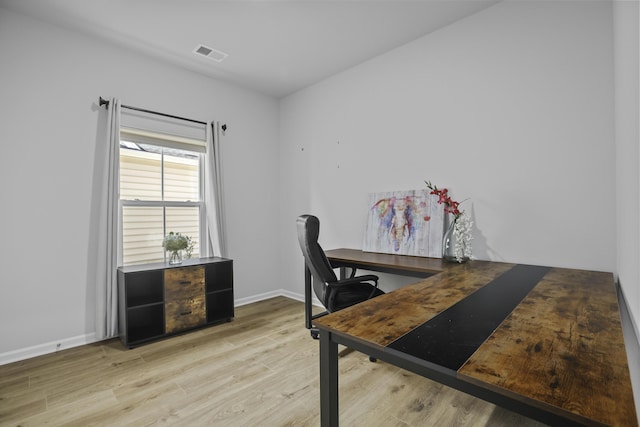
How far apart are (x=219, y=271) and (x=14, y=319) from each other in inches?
65.4

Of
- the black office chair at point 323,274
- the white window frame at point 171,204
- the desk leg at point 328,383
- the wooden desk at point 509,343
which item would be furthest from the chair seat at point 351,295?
the white window frame at point 171,204

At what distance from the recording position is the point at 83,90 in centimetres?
284

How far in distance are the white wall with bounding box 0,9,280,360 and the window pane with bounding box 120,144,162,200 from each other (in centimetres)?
26

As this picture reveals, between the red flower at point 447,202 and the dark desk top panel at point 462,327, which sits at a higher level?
the red flower at point 447,202

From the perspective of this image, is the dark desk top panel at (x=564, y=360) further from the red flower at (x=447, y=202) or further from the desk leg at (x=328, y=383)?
the red flower at (x=447, y=202)

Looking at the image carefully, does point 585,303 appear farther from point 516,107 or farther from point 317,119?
point 317,119

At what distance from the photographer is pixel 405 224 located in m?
2.94

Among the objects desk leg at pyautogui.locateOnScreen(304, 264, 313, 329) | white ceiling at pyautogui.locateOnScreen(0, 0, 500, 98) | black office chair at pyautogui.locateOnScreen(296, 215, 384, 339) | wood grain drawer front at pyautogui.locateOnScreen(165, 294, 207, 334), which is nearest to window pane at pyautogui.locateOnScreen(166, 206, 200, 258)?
wood grain drawer front at pyautogui.locateOnScreen(165, 294, 207, 334)

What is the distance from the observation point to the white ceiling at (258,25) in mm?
2445

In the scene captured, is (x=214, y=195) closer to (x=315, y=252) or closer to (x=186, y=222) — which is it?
(x=186, y=222)

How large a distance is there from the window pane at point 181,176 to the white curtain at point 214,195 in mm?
153

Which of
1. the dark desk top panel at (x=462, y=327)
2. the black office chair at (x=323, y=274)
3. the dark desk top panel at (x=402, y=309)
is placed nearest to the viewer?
the dark desk top panel at (x=462, y=327)

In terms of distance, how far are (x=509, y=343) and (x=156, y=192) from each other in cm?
341

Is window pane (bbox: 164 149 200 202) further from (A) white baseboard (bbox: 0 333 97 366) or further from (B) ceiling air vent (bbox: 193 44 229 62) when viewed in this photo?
(A) white baseboard (bbox: 0 333 97 366)
